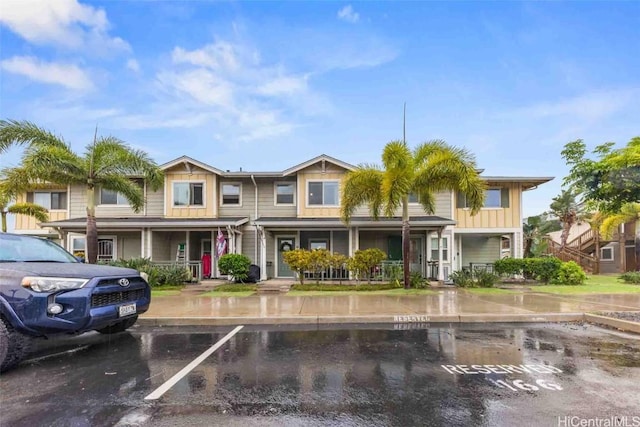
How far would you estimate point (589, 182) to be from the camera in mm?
18547

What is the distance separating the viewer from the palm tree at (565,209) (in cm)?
2788

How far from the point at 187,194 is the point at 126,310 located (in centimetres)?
1332

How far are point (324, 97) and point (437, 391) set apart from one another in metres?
17.6

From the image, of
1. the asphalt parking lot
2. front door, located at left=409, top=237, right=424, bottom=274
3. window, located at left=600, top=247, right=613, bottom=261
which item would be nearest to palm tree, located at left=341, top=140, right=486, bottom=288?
front door, located at left=409, top=237, right=424, bottom=274

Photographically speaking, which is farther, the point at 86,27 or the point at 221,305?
the point at 86,27

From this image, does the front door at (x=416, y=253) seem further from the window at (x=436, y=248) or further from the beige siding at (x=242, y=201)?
the beige siding at (x=242, y=201)

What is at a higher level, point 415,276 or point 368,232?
point 368,232

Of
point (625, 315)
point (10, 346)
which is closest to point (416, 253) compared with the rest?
point (625, 315)

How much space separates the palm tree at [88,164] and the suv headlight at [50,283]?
384 inches

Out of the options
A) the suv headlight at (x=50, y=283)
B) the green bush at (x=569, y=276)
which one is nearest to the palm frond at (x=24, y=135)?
the suv headlight at (x=50, y=283)

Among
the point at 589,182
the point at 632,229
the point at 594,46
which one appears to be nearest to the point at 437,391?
the point at 594,46

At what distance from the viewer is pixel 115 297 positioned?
5816mm

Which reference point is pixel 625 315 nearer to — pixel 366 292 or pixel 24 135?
pixel 366 292

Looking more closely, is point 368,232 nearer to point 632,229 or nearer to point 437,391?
point 437,391
